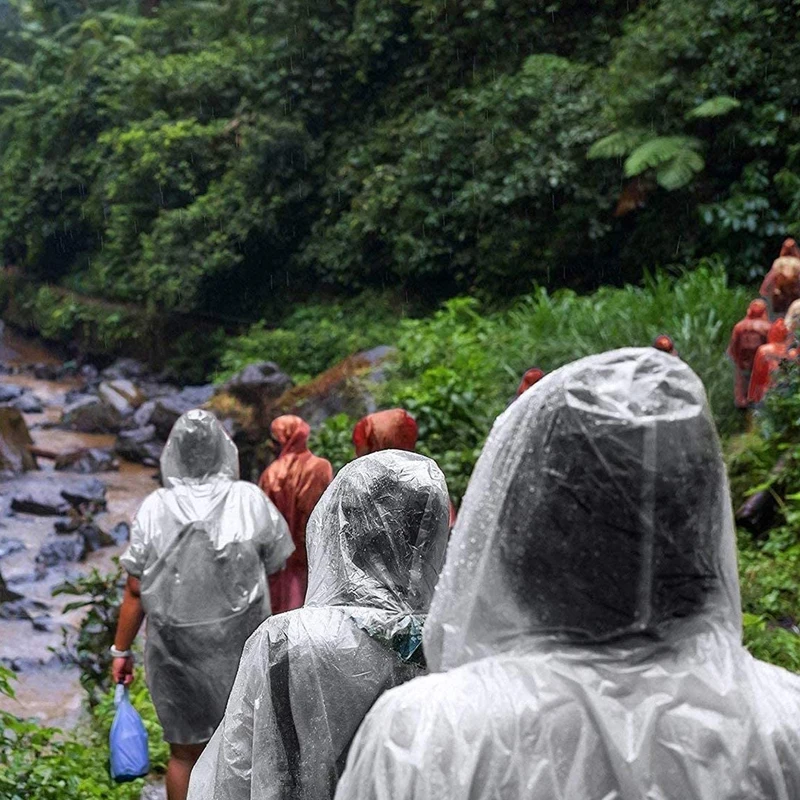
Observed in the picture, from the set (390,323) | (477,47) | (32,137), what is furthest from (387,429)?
(32,137)

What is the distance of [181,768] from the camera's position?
465 cm

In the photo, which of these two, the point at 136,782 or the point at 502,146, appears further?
the point at 502,146

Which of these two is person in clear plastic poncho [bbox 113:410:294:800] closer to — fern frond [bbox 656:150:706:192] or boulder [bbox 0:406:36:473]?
fern frond [bbox 656:150:706:192]

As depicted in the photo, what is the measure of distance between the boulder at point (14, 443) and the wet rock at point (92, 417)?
163 cm

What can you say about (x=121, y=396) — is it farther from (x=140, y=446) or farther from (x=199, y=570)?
(x=199, y=570)

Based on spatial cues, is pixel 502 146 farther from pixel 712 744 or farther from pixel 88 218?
pixel 712 744

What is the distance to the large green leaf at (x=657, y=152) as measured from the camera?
44.9 feet

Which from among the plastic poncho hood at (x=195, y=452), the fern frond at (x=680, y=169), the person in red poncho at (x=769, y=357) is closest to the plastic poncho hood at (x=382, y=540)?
the plastic poncho hood at (x=195, y=452)

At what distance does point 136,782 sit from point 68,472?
10773 millimetres

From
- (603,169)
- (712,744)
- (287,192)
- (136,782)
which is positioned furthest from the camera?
(287,192)

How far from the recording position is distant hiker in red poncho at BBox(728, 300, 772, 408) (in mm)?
8992

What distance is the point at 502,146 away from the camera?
52.3 feet

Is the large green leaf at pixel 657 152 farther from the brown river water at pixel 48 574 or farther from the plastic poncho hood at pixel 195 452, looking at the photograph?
the plastic poncho hood at pixel 195 452

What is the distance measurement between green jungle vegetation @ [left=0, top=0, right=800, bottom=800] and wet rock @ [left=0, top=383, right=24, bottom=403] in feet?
6.42
